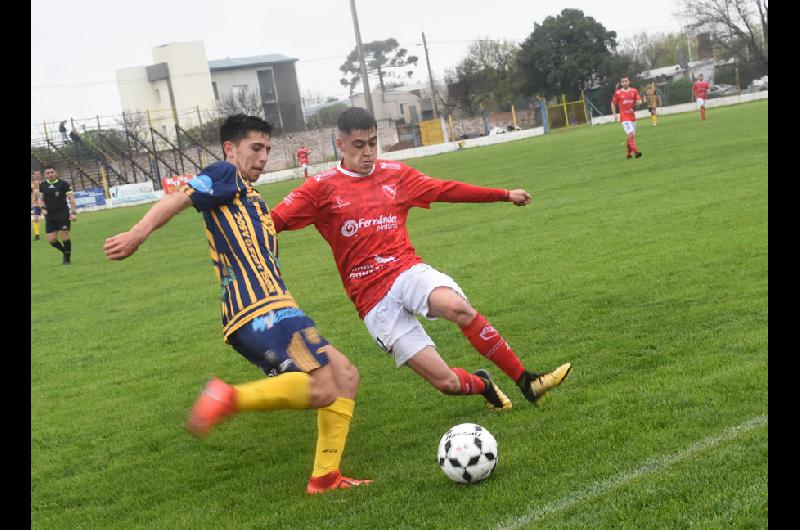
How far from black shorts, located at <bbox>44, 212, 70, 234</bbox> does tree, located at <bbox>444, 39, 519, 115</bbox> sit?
48900 mm

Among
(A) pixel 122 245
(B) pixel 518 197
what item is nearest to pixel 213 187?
(A) pixel 122 245

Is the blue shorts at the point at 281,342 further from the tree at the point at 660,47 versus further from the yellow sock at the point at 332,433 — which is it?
the tree at the point at 660,47

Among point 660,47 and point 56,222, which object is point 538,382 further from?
point 660,47

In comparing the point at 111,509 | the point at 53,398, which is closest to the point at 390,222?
the point at 111,509

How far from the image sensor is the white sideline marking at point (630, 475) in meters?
4.05

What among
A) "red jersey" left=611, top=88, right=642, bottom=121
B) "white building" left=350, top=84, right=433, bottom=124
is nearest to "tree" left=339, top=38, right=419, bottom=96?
"white building" left=350, top=84, right=433, bottom=124

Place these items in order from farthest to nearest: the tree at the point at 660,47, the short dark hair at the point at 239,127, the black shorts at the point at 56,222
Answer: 1. the tree at the point at 660,47
2. the black shorts at the point at 56,222
3. the short dark hair at the point at 239,127

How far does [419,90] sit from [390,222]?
247ft

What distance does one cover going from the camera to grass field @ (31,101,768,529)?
14.3 feet

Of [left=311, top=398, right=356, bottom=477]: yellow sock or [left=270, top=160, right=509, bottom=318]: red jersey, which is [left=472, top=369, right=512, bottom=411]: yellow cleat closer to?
[left=270, top=160, right=509, bottom=318]: red jersey

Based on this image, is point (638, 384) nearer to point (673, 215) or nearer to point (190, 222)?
point (673, 215)

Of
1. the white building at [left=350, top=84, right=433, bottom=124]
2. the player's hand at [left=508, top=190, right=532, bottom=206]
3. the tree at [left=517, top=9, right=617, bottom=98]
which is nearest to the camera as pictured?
the player's hand at [left=508, top=190, right=532, bottom=206]

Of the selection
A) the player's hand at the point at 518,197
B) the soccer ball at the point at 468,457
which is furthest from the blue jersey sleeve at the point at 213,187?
the player's hand at the point at 518,197

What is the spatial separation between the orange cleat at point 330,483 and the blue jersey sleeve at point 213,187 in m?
1.56
